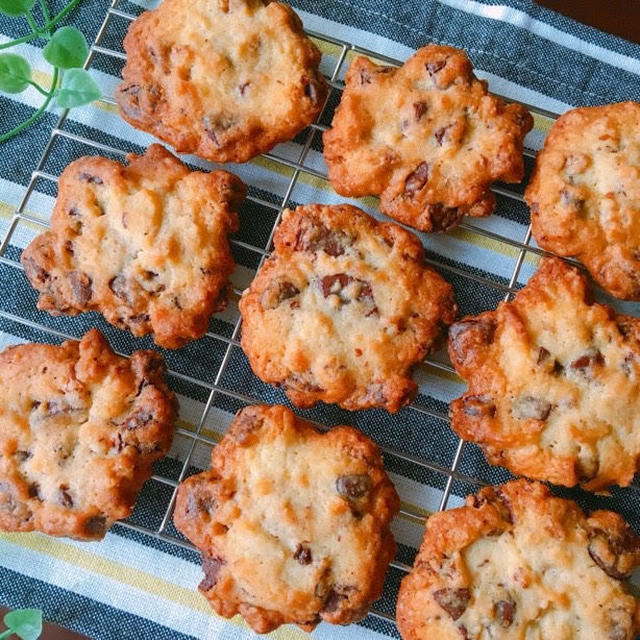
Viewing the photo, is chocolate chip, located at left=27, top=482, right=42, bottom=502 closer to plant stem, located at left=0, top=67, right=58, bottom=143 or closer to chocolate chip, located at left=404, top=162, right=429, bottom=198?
plant stem, located at left=0, top=67, right=58, bottom=143

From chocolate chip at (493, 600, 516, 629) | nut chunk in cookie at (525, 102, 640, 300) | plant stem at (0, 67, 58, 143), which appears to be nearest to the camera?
chocolate chip at (493, 600, 516, 629)

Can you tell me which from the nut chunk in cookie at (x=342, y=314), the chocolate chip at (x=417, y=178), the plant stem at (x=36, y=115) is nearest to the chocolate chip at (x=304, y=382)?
the nut chunk in cookie at (x=342, y=314)

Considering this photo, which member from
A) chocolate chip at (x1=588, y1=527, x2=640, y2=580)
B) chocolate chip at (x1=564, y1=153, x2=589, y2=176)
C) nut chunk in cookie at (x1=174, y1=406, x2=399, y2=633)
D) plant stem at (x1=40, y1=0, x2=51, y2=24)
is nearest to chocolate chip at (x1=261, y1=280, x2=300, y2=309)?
nut chunk in cookie at (x1=174, y1=406, x2=399, y2=633)

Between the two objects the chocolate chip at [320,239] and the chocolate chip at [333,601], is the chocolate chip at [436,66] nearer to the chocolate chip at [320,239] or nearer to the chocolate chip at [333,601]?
the chocolate chip at [320,239]

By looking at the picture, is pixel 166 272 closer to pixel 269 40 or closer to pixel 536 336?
pixel 269 40

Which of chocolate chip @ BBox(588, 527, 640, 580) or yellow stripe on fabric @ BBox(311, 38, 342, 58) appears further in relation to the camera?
yellow stripe on fabric @ BBox(311, 38, 342, 58)

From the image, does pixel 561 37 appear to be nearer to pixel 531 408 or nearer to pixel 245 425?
pixel 531 408
